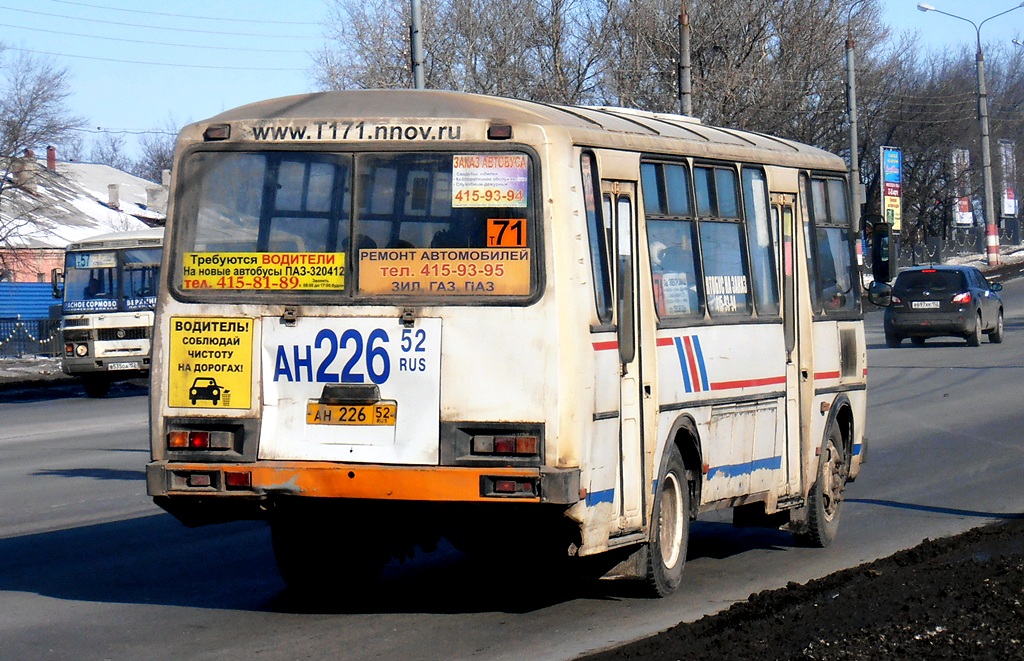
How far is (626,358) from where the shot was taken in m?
7.78

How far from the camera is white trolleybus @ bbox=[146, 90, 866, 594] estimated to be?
7.18 meters

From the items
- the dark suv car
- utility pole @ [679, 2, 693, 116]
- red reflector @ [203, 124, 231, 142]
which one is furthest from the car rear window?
red reflector @ [203, 124, 231, 142]

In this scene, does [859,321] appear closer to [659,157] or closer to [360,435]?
[659,157]

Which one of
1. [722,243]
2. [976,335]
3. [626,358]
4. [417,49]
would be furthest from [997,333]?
[626,358]

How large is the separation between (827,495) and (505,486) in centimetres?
419

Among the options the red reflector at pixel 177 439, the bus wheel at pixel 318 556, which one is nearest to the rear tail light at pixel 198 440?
the red reflector at pixel 177 439

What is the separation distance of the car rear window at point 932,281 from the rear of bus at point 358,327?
25758 millimetres

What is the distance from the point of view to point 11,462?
16125mm

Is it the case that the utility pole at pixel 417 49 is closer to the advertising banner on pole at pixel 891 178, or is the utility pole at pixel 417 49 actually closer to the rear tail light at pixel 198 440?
the rear tail light at pixel 198 440

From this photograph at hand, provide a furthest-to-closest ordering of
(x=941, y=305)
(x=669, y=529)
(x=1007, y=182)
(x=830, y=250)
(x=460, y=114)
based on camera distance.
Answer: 1. (x=1007, y=182)
2. (x=941, y=305)
3. (x=830, y=250)
4. (x=669, y=529)
5. (x=460, y=114)

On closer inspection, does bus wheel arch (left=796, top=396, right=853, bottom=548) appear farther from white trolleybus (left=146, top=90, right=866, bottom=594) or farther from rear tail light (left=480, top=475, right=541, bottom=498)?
rear tail light (left=480, top=475, right=541, bottom=498)

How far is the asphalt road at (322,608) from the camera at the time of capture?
7191 millimetres

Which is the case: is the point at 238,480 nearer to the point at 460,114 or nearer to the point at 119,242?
the point at 460,114

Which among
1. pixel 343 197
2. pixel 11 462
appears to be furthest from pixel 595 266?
pixel 11 462
